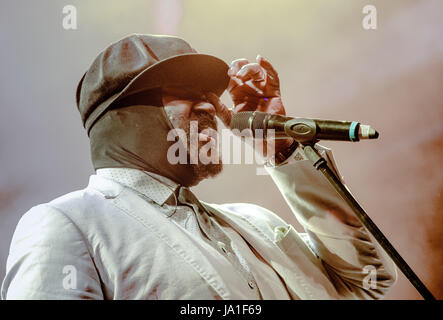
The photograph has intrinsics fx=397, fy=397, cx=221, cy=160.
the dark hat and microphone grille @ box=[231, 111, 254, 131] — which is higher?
the dark hat

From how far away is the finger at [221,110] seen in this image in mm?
1567

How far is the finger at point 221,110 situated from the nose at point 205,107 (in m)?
0.03

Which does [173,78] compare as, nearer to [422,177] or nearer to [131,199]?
[131,199]

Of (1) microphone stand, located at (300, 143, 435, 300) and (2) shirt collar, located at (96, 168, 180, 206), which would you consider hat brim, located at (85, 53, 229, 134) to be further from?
(1) microphone stand, located at (300, 143, 435, 300)

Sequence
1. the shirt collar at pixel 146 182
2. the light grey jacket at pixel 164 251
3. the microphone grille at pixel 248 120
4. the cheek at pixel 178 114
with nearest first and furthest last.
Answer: the light grey jacket at pixel 164 251
the microphone grille at pixel 248 120
the shirt collar at pixel 146 182
the cheek at pixel 178 114

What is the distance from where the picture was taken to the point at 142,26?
2.41 metres

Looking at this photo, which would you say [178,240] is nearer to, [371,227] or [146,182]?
[146,182]

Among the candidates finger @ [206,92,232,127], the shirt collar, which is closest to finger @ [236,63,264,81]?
finger @ [206,92,232,127]

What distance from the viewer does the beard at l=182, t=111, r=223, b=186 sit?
1.48m

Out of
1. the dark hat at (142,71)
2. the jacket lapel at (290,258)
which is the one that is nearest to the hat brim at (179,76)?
the dark hat at (142,71)

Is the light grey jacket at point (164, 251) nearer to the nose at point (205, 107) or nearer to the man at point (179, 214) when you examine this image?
the man at point (179, 214)

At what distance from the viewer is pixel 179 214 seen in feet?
4.47

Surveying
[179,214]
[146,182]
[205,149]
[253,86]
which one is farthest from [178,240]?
[253,86]

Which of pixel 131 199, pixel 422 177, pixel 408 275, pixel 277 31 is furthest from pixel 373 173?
pixel 131 199
